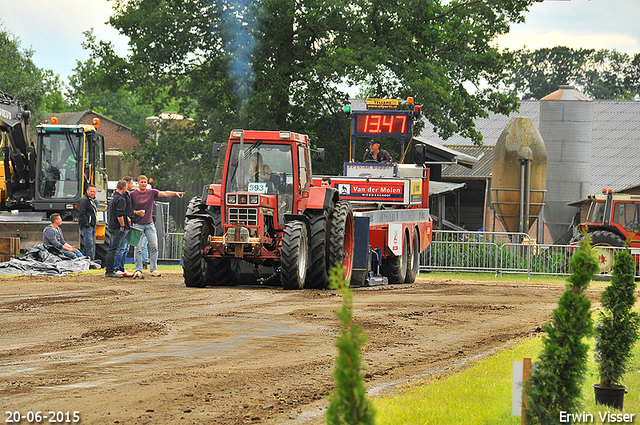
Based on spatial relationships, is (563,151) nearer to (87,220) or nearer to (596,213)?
(596,213)

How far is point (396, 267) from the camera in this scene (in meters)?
19.2

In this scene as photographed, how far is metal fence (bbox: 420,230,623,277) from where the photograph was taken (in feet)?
78.4

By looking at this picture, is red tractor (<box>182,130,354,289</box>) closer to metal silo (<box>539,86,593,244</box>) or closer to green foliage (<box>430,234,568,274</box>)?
green foliage (<box>430,234,568,274</box>)

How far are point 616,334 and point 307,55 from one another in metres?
26.0

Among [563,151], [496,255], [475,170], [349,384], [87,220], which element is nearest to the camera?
[349,384]

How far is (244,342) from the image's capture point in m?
9.10

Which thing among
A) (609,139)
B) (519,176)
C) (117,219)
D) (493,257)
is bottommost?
(493,257)

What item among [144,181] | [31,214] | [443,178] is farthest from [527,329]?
[443,178]

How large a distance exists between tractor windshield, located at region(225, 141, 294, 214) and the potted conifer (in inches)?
367

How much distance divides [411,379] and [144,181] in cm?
1103

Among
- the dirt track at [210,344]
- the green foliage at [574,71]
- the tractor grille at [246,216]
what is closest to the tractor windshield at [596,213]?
the dirt track at [210,344]

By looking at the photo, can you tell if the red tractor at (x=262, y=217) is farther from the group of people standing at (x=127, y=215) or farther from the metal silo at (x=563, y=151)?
the metal silo at (x=563, y=151)

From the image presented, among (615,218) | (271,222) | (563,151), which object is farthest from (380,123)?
(563,151)

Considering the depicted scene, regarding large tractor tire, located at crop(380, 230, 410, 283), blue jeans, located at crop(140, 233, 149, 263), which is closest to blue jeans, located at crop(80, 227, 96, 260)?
blue jeans, located at crop(140, 233, 149, 263)
